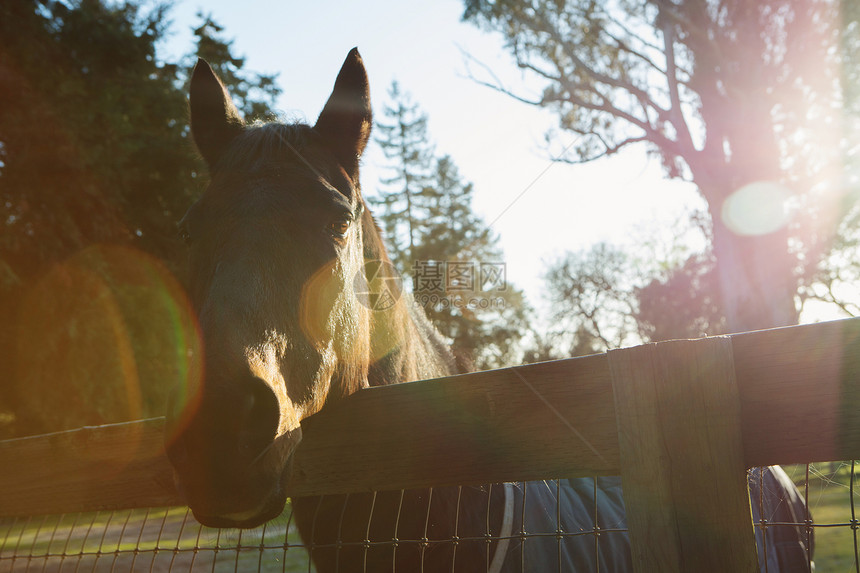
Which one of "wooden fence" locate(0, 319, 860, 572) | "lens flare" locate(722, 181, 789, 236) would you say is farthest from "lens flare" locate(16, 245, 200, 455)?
"lens flare" locate(722, 181, 789, 236)

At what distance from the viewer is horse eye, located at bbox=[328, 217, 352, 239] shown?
213 cm

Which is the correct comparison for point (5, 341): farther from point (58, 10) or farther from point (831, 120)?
point (831, 120)

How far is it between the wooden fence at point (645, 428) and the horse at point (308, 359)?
21 centimetres

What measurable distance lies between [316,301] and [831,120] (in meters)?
16.4

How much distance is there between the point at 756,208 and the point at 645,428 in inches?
617

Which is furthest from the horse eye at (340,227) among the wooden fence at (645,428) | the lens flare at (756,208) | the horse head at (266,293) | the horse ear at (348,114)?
the lens flare at (756,208)

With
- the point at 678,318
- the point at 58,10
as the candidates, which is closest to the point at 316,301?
the point at 58,10

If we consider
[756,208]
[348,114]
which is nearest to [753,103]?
[756,208]

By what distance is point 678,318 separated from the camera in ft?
103

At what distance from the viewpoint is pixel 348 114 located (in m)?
2.61

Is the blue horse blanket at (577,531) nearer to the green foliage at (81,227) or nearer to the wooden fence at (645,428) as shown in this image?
the wooden fence at (645,428)

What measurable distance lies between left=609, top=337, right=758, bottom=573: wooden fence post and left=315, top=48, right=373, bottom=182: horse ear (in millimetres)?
1757

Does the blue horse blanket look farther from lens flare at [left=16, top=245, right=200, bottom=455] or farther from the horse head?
lens flare at [left=16, top=245, right=200, bottom=455]

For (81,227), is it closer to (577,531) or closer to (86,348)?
(86,348)
